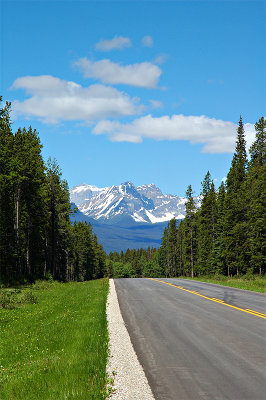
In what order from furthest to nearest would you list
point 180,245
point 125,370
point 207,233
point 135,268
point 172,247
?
1. point 135,268
2. point 172,247
3. point 180,245
4. point 207,233
5. point 125,370

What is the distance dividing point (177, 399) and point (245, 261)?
4660 centimetres

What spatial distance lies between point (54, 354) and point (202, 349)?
378cm

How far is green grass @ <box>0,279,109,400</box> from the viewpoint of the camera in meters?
6.07

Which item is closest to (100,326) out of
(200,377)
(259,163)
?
(200,377)

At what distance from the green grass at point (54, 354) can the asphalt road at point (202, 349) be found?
108 cm

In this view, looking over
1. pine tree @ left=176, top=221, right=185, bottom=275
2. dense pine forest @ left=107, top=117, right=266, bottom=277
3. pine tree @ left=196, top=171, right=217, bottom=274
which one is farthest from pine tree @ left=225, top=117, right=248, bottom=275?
pine tree @ left=176, top=221, right=185, bottom=275

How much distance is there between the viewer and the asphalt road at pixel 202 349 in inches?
237

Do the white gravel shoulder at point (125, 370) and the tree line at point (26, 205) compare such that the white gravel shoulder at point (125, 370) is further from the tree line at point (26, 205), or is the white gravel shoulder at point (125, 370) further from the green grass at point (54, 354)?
the tree line at point (26, 205)

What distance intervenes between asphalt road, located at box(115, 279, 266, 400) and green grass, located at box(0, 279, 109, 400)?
1.08m

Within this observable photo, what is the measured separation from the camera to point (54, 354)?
838 cm

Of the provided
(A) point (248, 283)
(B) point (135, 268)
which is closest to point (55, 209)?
(A) point (248, 283)

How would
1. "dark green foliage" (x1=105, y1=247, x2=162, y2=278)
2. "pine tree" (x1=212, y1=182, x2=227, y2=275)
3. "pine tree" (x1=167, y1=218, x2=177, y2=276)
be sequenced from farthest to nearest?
"dark green foliage" (x1=105, y1=247, x2=162, y2=278) → "pine tree" (x1=167, y1=218, x2=177, y2=276) → "pine tree" (x1=212, y1=182, x2=227, y2=275)

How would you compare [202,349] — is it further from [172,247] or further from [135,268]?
[135,268]

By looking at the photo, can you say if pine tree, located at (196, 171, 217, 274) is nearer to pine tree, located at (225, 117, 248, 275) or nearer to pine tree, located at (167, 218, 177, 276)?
pine tree, located at (225, 117, 248, 275)
